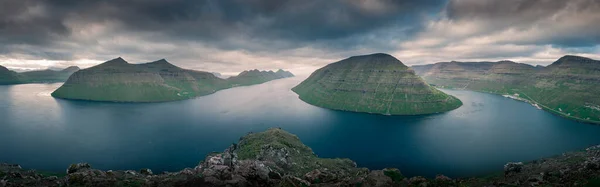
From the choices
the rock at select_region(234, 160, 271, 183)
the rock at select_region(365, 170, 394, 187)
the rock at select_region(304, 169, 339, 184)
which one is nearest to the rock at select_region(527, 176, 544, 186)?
the rock at select_region(365, 170, 394, 187)

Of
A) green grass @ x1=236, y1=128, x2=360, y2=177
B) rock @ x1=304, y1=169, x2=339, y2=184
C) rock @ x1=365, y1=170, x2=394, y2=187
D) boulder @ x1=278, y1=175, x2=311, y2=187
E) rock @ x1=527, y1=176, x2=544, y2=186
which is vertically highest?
rock @ x1=527, y1=176, x2=544, y2=186

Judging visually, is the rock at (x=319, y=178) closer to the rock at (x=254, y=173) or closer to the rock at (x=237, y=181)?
the rock at (x=254, y=173)

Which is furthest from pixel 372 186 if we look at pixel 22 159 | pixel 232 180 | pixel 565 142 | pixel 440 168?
pixel 565 142

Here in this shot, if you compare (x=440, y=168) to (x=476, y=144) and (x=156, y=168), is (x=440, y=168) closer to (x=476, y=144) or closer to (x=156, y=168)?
(x=476, y=144)

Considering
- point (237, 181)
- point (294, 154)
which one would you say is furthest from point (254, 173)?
point (294, 154)

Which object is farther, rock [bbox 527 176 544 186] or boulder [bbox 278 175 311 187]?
boulder [bbox 278 175 311 187]

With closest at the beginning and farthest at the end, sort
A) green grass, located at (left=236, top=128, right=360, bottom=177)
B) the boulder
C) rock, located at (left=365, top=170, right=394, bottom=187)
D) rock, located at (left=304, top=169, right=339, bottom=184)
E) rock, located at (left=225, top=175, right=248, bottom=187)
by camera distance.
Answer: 1. rock, located at (left=225, top=175, right=248, bottom=187)
2. the boulder
3. rock, located at (left=365, top=170, right=394, bottom=187)
4. rock, located at (left=304, top=169, right=339, bottom=184)
5. green grass, located at (left=236, top=128, right=360, bottom=177)

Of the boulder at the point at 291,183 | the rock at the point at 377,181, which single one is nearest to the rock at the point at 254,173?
the boulder at the point at 291,183

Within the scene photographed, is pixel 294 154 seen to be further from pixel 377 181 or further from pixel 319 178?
pixel 377 181

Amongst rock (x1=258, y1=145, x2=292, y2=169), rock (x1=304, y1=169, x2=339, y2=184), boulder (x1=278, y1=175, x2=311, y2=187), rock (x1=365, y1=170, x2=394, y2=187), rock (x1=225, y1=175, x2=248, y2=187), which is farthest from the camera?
rock (x1=258, y1=145, x2=292, y2=169)

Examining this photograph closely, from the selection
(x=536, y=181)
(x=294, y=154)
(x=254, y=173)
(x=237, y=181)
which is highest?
(x=237, y=181)

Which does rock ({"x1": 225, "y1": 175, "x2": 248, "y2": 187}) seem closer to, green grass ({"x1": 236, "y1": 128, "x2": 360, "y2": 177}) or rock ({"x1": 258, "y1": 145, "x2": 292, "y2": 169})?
green grass ({"x1": 236, "y1": 128, "x2": 360, "y2": 177})

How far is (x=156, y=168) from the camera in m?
123

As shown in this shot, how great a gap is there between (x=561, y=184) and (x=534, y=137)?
172 meters
